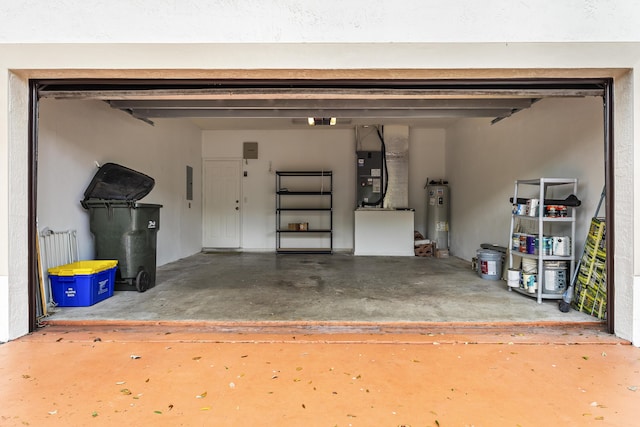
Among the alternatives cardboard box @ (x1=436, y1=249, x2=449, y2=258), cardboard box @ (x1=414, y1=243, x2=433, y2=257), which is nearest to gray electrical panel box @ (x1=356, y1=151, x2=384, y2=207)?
cardboard box @ (x1=414, y1=243, x2=433, y2=257)

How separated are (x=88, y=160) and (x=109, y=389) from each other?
3012mm

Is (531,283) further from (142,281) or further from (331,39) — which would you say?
(142,281)

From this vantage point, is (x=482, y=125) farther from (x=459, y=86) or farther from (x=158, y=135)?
(x=158, y=135)

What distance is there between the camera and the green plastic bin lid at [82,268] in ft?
10.6

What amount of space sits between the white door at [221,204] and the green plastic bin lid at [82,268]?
4178mm

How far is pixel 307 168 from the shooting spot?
7.89m

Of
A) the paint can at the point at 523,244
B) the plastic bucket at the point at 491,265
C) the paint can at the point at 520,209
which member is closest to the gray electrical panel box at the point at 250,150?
the plastic bucket at the point at 491,265

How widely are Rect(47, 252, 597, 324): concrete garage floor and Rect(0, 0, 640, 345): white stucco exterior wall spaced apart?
93 centimetres

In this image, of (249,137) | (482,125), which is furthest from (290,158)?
(482,125)

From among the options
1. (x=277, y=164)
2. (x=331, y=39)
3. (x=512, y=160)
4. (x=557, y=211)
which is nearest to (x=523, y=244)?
(x=557, y=211)

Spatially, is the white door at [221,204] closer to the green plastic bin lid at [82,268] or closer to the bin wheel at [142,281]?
the bin wheel at [142,281]

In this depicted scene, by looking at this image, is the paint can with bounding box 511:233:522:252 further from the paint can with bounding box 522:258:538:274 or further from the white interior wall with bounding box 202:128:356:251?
the white interior wall with bounding box 202:128:356:251

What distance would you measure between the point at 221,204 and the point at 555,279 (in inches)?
258

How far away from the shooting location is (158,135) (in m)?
5.66
